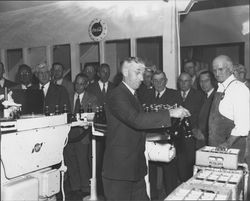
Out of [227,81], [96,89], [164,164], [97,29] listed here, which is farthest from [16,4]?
[227,81]

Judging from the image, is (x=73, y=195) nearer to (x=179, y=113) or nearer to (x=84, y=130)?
(x=84, y=130)

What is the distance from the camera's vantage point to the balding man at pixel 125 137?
98.9 inches

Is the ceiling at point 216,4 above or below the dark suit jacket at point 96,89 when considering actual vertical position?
above

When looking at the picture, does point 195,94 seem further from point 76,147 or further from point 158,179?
point 76,147

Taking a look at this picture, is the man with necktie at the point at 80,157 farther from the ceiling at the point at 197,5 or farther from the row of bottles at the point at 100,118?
the ceiling at the point at 197,5

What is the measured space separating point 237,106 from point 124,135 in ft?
3.63

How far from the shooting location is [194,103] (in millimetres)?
4352

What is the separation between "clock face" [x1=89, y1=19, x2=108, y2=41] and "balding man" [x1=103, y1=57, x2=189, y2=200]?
3.35 meters

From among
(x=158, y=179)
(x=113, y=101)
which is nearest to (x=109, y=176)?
(x=113, y=101)

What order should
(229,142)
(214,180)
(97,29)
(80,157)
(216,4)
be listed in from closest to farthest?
1. (214,180)
2. (229,142)
3. (80,157)
4. (97,29)
5. (216,4)

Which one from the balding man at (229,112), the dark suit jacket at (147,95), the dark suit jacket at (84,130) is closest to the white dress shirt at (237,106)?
the balding man at (229,112)

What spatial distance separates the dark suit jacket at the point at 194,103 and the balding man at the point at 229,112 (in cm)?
101

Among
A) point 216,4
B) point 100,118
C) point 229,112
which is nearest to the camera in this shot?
point 229,112

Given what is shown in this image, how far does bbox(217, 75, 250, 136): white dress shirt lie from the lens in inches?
115
